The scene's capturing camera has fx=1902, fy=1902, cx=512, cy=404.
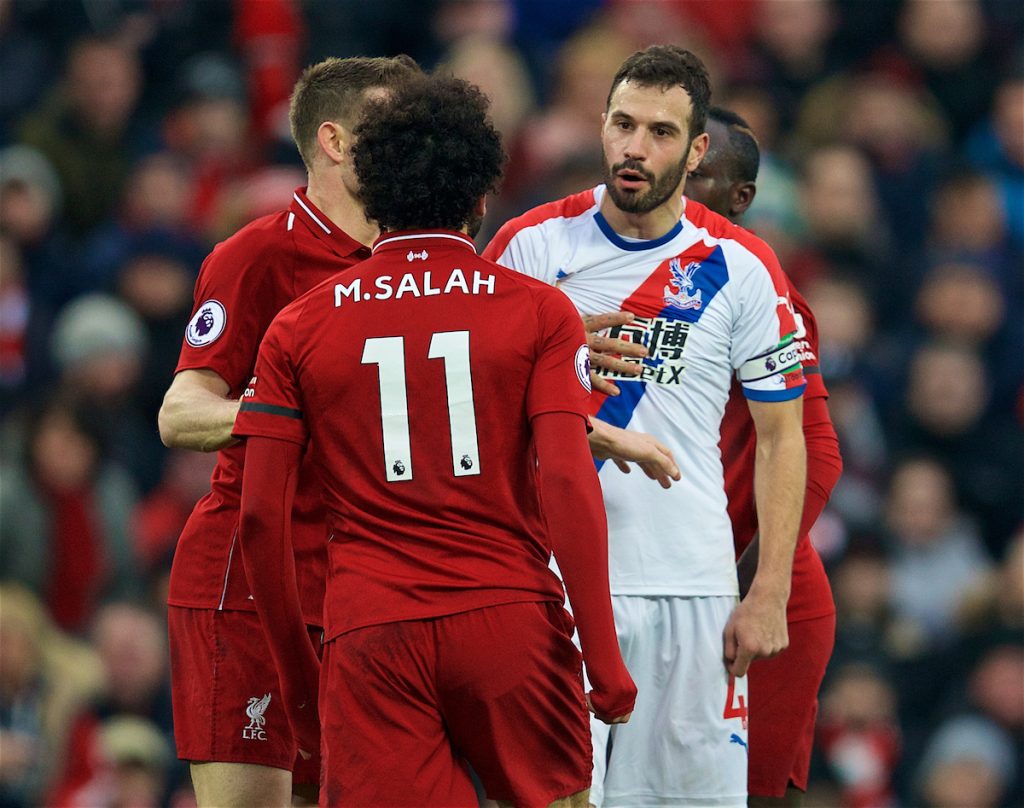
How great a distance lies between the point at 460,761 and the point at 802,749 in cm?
199

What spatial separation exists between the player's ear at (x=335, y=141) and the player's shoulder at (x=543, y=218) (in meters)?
0.56

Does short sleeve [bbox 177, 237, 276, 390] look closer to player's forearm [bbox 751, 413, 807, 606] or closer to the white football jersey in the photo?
the white football jersey

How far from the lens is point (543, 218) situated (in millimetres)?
5551

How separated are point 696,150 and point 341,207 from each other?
105 centimetres

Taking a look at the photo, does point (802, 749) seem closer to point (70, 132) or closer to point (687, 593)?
point (687, 593)

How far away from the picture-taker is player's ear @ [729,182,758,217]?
238 inches

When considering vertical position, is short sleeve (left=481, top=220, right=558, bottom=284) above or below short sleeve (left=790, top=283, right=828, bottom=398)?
above

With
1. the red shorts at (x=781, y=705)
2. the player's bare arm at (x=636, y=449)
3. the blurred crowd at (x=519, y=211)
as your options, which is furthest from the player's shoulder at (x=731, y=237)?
the blurred crowd at (x=519, y=211)

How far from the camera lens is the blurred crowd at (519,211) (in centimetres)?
873

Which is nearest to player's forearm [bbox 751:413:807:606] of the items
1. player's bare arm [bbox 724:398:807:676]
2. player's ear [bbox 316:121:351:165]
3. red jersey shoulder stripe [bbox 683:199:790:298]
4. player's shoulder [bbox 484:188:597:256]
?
player's bare arm [bbox 724:398:807:676]

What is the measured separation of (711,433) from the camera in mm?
5484

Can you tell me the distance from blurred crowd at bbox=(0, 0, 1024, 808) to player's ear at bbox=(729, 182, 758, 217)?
315cm

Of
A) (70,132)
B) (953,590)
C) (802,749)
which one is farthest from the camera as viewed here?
(70,132)

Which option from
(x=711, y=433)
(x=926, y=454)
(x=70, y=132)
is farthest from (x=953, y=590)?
(x=70, y=132)
